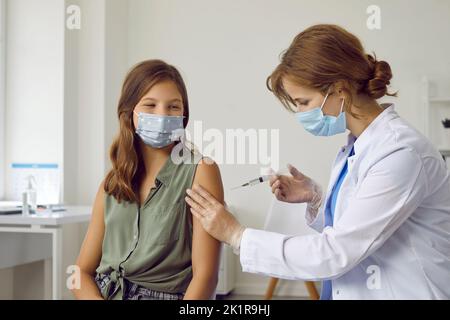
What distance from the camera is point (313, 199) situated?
4.57 feet

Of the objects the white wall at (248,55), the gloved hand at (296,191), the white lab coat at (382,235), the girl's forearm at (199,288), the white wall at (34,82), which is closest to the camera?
the white lab coat at (382,235)

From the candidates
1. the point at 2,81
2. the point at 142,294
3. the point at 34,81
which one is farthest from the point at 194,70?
the point at 142,294

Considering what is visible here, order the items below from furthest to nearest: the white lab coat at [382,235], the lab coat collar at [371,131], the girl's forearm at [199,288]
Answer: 1. the girl's forearm at [199,288]
2. the lab coat collar at [371,131]
3. the white lab coat at [382,235]

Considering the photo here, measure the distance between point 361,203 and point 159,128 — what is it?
54cm

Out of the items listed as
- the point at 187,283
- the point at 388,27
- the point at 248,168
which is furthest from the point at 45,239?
the point at 388,27

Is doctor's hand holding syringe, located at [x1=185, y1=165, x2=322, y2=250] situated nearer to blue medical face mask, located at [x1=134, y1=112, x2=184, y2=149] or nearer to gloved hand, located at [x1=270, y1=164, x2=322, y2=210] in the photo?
gloved hand, located at [x1=270, y1=164, x2=322, y2=210]

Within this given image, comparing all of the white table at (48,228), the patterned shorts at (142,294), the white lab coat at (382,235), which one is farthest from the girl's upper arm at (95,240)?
the white table at (48,228)

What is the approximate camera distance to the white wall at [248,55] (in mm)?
3492

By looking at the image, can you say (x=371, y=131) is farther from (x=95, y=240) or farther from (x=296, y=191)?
(x=95, y=240)

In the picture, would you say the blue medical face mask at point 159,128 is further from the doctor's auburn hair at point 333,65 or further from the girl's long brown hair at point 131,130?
the doctor's auburn hair at point 333,65

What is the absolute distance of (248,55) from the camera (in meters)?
3.54

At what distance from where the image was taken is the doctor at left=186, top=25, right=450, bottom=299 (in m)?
0.98

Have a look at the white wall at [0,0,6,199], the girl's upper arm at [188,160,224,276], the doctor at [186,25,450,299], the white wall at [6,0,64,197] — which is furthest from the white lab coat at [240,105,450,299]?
the white wall at [0,0,6,199]
